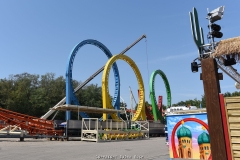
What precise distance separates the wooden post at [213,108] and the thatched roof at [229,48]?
0.25m

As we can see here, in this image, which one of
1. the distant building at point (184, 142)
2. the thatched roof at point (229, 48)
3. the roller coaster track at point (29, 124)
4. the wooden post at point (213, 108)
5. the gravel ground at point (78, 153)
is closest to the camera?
the wooden post at point (213, 108)

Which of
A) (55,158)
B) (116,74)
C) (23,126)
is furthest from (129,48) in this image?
(55,158)

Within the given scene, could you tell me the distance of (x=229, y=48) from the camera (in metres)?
4.68

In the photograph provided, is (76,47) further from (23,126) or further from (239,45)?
(239,45)

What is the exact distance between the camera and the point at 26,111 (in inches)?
1861

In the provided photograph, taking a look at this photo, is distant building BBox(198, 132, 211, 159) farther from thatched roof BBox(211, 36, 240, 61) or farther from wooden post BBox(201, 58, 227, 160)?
thatched roof BBox(211, 36, 240, 61)

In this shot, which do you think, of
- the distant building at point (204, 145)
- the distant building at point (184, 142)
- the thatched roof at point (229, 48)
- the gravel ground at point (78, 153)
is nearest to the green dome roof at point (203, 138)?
the distant building at point (204, 145)

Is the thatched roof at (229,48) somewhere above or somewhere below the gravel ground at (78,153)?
above

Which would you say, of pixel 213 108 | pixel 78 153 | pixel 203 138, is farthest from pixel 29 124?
pixel 213 108

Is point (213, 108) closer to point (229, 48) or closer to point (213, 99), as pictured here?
point (213, 99)

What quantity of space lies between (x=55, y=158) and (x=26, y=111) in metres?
41.5

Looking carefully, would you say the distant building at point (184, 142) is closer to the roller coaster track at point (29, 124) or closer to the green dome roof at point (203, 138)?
the green dome roof at point (203, 138)

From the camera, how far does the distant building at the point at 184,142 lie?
6520 mm

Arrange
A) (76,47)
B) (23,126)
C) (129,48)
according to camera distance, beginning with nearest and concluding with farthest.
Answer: (23,126) < (76,47) < (129,48)
